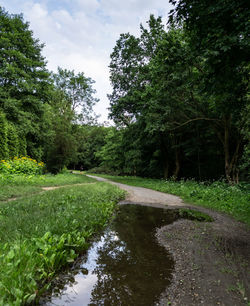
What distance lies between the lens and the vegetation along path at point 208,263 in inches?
93.3

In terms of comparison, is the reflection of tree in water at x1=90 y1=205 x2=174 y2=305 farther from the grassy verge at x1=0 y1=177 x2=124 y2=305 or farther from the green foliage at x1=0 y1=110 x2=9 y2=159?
the green foliage at x1=0 y1=110 x2=9 y2=159

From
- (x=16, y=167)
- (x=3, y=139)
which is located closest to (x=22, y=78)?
(x=3, y=139)

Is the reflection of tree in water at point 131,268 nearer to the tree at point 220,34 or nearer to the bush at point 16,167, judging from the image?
the tree at point 220,34

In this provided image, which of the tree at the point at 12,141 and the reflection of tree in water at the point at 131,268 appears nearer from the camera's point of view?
the reflection of tree in water at the point at 131,268

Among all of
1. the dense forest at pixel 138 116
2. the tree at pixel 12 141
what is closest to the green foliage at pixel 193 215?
the dense forest at pixel 138 116

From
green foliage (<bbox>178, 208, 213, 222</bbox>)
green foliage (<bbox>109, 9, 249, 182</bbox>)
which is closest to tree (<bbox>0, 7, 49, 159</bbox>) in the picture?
green foliage (<bbox>109, 9, 249, 182</bbox>)

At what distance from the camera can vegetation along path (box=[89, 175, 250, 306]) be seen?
2369 mm

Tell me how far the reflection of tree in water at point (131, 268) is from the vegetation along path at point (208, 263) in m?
0.19

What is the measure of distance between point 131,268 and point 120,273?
0.71 feet

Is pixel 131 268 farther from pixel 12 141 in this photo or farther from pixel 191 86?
pixel 12 141

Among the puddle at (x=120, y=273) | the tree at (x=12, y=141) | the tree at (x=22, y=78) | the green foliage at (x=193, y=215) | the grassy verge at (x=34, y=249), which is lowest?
the puddle at (x=120, y=273)

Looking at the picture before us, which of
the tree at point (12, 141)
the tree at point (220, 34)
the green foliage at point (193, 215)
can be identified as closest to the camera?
the tree at point (220, 34)

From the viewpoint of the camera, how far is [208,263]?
10.4 ft

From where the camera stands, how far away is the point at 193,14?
171 inches
